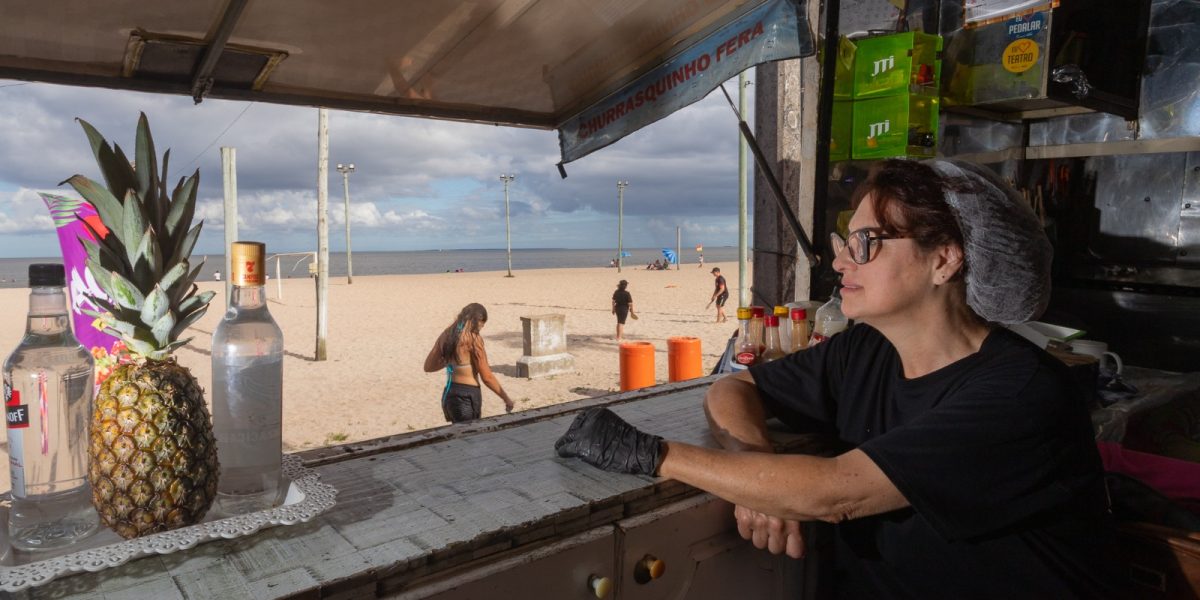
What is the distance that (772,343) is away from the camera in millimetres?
3037

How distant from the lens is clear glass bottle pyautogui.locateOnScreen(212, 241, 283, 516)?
1.36 meters

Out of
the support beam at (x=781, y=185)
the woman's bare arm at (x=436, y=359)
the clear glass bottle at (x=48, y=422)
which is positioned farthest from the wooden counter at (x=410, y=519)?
the woman's bare arm at (x=436, y=359)

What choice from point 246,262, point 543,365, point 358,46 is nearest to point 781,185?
point 358,46

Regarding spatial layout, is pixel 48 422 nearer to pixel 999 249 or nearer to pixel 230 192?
pixel 999 249

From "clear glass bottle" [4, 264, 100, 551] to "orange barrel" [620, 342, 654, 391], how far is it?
748 cm

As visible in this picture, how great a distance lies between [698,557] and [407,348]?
16.4 meters

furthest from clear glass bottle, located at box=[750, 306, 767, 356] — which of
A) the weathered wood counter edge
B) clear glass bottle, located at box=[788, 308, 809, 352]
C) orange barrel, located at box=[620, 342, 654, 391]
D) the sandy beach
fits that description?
orange barrel, located at box=[620, 342, 654, 391]

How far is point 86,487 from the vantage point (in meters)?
1.36

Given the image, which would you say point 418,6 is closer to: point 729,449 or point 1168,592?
point 729,449

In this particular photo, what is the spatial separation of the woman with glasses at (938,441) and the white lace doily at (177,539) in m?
0.64

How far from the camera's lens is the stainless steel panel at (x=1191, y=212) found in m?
4.11

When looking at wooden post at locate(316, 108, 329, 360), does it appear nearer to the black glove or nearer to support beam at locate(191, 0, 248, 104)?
support beam at locate(191, 0, 248, 104)

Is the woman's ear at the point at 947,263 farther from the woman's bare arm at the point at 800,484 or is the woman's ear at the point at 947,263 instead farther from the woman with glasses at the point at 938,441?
the woman's bare arm at the point at 800,484

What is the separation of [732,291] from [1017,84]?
34353 millimetres
